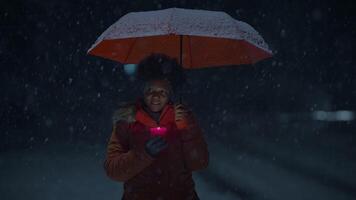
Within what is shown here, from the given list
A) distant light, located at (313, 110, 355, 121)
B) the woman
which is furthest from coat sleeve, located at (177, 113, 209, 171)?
distant light, located at (313, 110, 355, 121)

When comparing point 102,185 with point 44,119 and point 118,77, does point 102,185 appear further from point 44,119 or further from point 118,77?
point 118,77

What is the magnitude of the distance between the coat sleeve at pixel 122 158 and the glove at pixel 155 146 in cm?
3

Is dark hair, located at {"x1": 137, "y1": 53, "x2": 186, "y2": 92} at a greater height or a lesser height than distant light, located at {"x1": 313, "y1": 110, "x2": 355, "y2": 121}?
greater

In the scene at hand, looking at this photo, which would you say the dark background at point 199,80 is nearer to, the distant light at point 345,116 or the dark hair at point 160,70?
the distant light at point 345,116

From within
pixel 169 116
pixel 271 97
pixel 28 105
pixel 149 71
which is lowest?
pixel 271 97

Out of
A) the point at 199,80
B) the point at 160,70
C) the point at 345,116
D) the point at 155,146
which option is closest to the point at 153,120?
the point at 155,146

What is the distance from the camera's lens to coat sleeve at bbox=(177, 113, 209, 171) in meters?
2.98

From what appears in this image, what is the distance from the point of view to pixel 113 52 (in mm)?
4059

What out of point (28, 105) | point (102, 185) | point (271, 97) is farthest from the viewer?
point (271, 97)

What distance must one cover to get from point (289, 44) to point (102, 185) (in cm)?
3505

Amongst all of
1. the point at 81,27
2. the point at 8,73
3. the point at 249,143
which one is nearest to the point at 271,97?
the point at 81,27

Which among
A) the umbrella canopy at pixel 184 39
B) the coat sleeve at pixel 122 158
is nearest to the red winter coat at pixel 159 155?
the coat sleeve at pixel 122 158

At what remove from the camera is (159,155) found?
2.96 metres

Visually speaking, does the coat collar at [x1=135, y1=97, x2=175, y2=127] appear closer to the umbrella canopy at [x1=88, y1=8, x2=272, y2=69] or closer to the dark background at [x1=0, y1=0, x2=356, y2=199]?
the umbrella canopy at [x1=88, y1=8, x2=272, y2=69]
